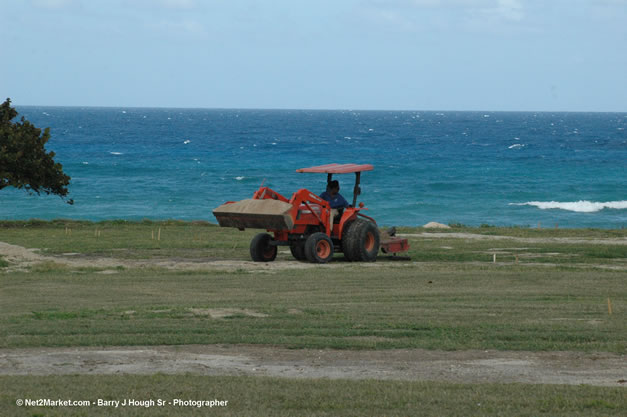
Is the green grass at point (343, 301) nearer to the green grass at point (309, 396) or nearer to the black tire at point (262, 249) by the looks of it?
the black tire at point (262, 249)

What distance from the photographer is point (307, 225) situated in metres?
22.9

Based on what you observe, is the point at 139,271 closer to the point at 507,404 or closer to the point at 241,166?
the point at 507,404

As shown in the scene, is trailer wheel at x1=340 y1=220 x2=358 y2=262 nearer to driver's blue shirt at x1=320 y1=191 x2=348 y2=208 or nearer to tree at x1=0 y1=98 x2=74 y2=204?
driver's blue shirt at x1=320 y1=191 x2=348 y2=208

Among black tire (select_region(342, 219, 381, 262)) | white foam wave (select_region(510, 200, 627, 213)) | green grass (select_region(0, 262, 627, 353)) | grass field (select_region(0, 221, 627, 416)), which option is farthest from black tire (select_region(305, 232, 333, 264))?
white foam wave (select_region(510, 200, 627, 213))

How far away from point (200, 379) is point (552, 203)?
59873 mm

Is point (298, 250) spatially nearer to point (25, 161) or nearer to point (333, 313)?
point (333, 313)

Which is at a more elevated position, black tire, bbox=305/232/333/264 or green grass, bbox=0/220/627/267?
black tire, bbox=305/232/333/264

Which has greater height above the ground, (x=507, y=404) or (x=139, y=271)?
(x=507, y=404)

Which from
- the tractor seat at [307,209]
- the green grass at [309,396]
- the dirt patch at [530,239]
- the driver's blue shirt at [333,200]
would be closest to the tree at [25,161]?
the dirt patch at [530,239]

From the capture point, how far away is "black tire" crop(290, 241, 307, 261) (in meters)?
23.1

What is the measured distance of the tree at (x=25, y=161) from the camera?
121ft

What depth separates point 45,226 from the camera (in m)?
37.0

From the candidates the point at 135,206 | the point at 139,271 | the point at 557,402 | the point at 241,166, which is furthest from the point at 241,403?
the point at 241,166

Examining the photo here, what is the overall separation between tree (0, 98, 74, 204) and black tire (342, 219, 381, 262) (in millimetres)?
19651
